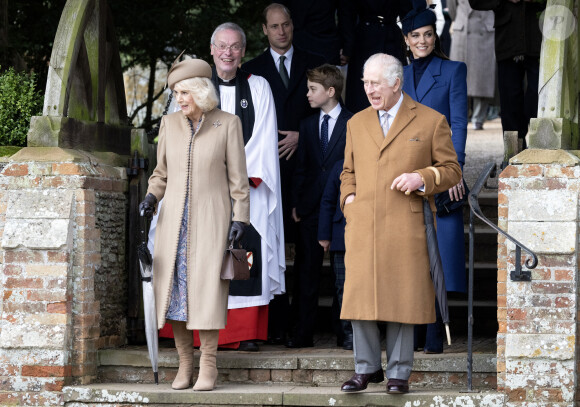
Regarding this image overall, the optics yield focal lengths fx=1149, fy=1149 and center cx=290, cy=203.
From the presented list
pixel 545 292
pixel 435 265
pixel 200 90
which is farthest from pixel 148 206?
pixel 545 292

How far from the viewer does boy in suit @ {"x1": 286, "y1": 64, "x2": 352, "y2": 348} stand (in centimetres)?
756

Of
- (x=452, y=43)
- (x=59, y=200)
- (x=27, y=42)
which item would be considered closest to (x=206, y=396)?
(x=59, y=200)

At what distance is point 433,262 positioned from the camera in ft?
20.7

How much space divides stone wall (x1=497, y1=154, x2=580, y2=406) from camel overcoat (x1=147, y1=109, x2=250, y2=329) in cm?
160

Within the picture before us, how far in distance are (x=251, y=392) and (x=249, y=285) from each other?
959mm

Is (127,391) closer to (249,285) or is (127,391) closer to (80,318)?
Answer: (80,318)

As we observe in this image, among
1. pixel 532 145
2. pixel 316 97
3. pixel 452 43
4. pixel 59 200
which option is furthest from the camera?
pixel 452 43

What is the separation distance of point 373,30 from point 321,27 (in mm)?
402

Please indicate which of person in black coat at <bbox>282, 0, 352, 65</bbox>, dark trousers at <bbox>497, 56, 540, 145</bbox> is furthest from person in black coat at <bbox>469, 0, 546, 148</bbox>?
person in black coat at <bbox>282, 0, 352, 65</bbox>

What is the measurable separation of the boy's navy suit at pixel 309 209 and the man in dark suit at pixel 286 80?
28 centimetres

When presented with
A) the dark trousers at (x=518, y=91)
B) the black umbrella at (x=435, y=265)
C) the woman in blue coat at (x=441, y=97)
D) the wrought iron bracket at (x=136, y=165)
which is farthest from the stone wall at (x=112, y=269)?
the dark trousers at (x=518, y=91)

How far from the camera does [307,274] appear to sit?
7676 millimetres

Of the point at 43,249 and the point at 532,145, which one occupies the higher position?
the point at 532,145

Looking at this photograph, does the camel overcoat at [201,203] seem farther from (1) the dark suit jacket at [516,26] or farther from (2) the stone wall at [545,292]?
(1) the dark suit jacket at [516,26]
